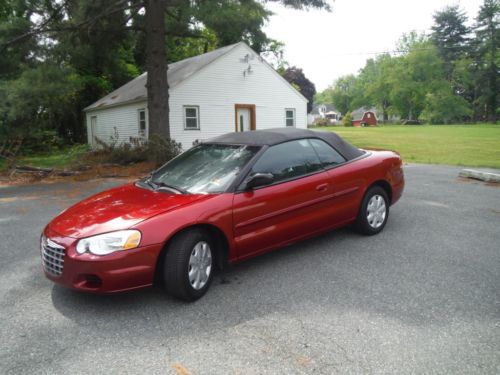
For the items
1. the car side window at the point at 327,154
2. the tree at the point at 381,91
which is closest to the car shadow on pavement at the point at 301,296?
the car side window at the point at 327,154

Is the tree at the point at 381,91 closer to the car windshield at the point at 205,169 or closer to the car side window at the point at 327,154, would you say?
the car side window at the point at 327,154

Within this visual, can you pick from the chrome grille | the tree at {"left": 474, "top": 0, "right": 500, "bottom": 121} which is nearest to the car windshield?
the chrome grille

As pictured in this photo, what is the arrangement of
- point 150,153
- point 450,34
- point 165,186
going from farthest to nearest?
point 450,34 → point 150,153 → point 165,186

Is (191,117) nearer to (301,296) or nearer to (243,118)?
(243,118)

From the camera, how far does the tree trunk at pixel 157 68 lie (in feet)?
43.5

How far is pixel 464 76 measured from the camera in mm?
65938

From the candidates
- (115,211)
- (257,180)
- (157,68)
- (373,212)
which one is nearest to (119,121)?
(157,68)

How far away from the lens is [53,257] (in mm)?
3459

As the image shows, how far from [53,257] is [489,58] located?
7305 cm

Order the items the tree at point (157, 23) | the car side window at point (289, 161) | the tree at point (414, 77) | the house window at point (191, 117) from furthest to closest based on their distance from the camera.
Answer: the tree at point (414, 77)
the house window at point (191, 117)
the tree at point (157, 23)
the car side window at point (289, 161)

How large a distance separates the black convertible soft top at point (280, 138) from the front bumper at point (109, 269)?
1804 mm

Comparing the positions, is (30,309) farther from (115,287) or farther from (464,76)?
(464,76)

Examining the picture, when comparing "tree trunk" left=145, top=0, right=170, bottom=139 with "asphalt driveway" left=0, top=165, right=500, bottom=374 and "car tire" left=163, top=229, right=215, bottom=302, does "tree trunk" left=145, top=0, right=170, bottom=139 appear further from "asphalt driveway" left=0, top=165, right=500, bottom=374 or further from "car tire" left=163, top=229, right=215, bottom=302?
"car tire" left=163, top=229, right=215, bottom=302

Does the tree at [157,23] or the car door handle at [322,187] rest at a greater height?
the tree at [157,23]
